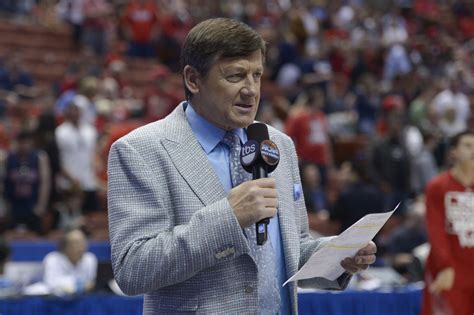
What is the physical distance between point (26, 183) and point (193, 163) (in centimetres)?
799

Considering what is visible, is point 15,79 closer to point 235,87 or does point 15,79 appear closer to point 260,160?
point 235,87

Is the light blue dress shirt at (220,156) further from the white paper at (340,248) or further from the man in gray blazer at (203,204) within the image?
the white paper at (340,248)

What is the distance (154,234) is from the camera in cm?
278

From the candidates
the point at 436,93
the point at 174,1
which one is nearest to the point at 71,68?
the point at 174,1

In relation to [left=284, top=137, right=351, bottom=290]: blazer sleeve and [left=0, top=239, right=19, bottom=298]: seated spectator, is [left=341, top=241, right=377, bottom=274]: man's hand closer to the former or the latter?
[left=284, top=137, right=351, bottom=290]: blazer sleeve

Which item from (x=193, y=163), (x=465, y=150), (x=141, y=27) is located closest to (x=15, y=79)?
(x=141, y=27)

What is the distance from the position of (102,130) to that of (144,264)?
10.3m

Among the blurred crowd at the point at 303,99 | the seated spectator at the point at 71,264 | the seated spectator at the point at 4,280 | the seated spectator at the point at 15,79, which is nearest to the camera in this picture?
the seated spectator at the point at 4,280

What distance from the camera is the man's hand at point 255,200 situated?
104 inches

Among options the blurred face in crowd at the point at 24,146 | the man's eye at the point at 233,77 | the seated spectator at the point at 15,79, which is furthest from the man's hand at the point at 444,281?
the seated spectator at the point at 15,79

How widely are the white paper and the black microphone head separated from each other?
36 centimetres

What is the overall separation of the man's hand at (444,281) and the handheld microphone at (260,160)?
158 inches

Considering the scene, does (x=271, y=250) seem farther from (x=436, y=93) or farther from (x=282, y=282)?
(x=436, y=93)

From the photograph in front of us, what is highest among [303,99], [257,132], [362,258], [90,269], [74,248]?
[303,99]
